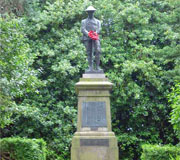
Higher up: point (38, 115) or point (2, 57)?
point (2, 57)

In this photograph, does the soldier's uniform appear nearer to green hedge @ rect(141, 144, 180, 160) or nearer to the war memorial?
the war memorial

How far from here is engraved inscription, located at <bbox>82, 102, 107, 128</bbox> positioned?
15062 mm

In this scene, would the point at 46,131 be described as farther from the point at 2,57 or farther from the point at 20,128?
the point at 2,57

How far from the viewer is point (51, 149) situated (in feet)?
73.7

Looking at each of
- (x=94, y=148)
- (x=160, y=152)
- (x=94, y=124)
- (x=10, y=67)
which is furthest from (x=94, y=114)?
(x=160, y=152)

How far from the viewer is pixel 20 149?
60.3ft

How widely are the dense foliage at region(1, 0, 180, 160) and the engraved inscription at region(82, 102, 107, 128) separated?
6413 mm

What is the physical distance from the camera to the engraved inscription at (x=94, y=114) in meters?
15.1

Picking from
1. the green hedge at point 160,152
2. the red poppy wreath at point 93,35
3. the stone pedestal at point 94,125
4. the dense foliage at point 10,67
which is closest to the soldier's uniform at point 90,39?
the red poppy wreath at point 93,35

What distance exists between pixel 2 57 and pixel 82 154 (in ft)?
13.7

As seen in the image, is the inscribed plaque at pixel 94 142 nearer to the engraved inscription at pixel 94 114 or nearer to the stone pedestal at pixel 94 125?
the stone pedestal at pixel 94 125

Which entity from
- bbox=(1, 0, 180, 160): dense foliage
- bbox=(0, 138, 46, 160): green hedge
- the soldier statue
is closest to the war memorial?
the soldier statue

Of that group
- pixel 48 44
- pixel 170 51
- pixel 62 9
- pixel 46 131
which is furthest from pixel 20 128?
pixel 170 51

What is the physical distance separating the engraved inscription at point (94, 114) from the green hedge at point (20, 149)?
13.1ft
